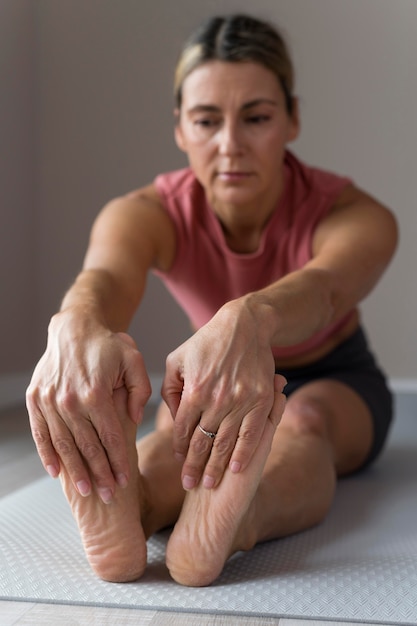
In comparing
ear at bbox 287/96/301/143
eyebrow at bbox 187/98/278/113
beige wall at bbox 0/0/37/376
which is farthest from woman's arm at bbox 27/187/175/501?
beige wall at bbox 0/0/37/376

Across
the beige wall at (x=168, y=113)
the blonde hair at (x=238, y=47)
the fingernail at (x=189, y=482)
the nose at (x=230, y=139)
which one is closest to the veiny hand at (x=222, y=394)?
the fingernail at (x=189, y=482)

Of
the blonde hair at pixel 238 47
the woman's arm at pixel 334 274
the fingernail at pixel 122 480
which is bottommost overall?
the fingernail at pixel 122 480

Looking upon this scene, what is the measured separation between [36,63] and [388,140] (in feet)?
4.80

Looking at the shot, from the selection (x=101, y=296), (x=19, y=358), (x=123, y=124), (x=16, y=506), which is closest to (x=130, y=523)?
(x=101, y=296)

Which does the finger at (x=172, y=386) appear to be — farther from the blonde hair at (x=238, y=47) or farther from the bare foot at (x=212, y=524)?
the blonde hair at (x=238, y=47)

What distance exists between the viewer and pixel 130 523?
951 mm

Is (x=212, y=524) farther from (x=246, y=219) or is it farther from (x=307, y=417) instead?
(x=246, y=219)

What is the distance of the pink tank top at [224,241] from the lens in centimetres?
155

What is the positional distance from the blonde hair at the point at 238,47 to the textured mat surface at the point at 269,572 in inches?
30.2

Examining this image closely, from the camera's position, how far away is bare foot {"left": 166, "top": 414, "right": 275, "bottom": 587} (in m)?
0.92

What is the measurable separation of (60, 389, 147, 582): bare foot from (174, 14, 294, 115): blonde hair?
738mm

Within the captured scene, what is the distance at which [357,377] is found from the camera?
170cm

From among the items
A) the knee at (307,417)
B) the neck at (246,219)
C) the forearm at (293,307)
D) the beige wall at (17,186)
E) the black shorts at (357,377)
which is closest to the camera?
the forearm at (293,307)

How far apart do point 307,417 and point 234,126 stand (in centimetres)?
50
